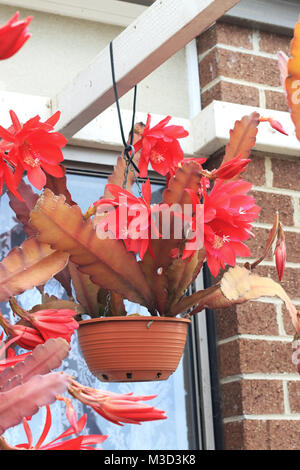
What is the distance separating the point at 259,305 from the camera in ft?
4.93

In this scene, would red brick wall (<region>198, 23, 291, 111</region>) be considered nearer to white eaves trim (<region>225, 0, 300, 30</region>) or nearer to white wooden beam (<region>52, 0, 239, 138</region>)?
white eaves trim (<region>225, 0, 300, 30</region>)

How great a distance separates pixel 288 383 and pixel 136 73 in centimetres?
82

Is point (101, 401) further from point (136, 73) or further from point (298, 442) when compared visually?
point (298, 442)

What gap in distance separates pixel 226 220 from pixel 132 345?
209 mm

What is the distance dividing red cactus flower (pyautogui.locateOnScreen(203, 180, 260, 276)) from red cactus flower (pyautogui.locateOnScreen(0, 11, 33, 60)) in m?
0.41

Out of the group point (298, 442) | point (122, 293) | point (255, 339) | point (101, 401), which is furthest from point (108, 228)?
point (298, 442)

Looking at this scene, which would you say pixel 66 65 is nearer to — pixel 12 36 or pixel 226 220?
pixel 226 220

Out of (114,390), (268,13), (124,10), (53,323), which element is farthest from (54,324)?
(268,13)

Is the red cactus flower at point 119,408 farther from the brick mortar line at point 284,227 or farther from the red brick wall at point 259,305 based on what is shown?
A: the brick mortar line at point 284,227

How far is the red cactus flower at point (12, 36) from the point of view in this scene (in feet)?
1.35

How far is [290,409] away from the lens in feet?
4.84

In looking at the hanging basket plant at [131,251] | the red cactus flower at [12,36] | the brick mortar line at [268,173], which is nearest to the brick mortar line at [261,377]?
the brick mortar line at [268,173]

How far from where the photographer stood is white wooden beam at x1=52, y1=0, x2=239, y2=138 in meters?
0.92

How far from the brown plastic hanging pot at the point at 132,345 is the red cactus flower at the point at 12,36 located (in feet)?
1.59
